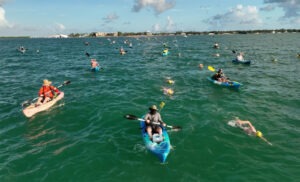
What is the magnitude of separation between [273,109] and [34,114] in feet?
59.8

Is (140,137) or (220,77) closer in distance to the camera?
(140,137)

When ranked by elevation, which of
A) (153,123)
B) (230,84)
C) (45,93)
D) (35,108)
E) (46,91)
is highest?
(46,91)

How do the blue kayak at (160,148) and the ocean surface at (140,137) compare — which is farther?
the blue kayak at (160,148)

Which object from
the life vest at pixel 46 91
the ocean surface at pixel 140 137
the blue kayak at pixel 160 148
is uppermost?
the life vest at pixel 46 91

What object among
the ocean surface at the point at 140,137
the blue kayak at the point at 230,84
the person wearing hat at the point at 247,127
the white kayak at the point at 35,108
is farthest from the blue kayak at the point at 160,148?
the blue kayak at the point at 230,84

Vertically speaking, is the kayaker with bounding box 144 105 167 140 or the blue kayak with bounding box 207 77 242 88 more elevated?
the kayaker with bounding box 144 105 167 140

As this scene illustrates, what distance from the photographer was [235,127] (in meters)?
16.2

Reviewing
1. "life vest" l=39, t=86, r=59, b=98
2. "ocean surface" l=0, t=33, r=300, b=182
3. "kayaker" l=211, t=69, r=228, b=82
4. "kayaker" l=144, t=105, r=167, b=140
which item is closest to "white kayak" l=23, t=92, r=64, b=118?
"ocean surface" l=0, t=33, r=300, b=182

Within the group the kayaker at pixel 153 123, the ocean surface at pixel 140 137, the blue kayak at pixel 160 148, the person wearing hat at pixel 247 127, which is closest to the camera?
the ocean surface at pixel 140 137

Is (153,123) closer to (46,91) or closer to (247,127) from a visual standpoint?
(247,127)

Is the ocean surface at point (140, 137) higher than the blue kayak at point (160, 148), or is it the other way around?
the blue kayak at point (160, 148)

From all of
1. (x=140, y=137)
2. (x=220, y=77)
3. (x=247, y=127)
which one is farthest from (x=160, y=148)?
(x=220, y=77)

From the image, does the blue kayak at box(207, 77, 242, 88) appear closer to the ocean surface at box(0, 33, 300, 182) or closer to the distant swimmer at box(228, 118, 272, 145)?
the ocean surface at box(0, 33, 300, 182)

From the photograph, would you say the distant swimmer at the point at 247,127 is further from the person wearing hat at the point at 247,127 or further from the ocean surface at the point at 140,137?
the ocean surface at the point at 140,137
